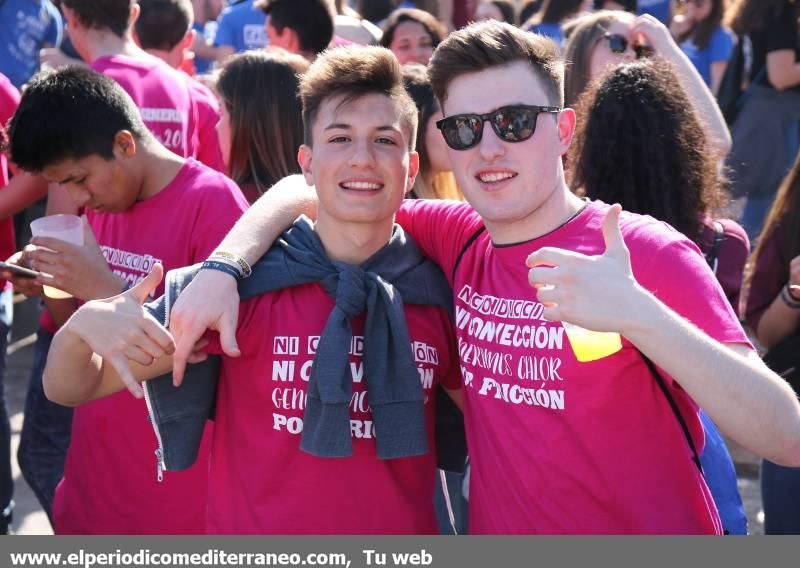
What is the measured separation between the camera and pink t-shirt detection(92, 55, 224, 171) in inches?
192

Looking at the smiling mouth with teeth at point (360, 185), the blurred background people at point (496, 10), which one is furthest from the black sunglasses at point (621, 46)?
the blurred background people at point (496, 10)

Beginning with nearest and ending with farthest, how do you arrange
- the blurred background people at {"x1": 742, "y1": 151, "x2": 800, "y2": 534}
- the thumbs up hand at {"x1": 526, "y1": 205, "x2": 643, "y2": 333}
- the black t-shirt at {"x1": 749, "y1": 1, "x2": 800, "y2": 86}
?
the thumbs up hand at {"x1": 526, "y1": 205, "x2": 643, "y2": 333}
the blurred background people at {"x1": 742, "y1": 151, "x2": 800, "y2": 534}
the black t-shirt at {"x1": 749, "y1": 1, "x2": 800, "y2": 86}

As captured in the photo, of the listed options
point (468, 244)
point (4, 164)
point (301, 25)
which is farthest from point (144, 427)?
point (301, 25)

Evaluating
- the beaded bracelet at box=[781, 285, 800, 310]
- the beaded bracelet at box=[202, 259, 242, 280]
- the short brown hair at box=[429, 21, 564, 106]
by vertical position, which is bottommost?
the beaded bracelet at box=[781, 285, 800, 310]

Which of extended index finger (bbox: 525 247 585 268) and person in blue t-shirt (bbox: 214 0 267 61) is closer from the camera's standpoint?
extended index finger (bbox: 525 247 585 268)

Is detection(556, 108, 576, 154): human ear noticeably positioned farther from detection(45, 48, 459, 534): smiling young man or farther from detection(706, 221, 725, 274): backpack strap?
detection(706, 221, 725, 274): backpack strap

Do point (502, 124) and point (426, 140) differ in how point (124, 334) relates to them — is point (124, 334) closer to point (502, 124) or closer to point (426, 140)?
point (502, 124)

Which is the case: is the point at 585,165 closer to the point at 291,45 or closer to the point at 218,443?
the point at 218,443

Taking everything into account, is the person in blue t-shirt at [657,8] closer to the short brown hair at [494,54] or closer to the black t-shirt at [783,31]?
the black t-shirt at [783,31]

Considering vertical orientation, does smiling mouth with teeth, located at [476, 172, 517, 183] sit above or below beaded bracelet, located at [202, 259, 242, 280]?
above

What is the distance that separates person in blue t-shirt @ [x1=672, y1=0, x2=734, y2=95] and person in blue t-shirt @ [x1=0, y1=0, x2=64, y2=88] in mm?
4312

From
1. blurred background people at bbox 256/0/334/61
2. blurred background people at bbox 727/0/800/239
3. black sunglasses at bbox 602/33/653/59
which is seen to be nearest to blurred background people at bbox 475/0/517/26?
blurred background people at bbox 727/0/800/239

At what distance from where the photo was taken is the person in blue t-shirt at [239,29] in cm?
766

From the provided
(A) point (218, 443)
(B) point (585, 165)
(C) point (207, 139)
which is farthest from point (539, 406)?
(C) point (207, 139)
